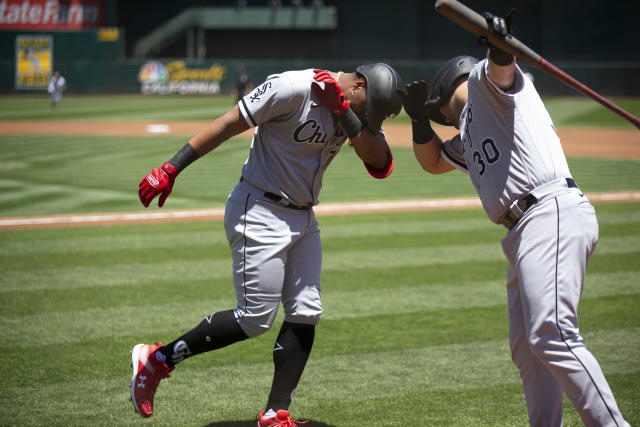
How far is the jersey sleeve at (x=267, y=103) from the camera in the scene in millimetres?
3879

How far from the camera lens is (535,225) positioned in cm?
336

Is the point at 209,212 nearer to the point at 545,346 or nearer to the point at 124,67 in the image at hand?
the point at 545,346

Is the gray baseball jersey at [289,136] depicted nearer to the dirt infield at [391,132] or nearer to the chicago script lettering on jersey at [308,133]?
the chicago script lettering on jersey at [308,133]

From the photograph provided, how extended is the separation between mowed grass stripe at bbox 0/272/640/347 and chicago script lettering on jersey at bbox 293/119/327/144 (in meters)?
2.56

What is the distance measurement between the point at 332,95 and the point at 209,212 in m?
7.84

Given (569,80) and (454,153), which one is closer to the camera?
(569,80)

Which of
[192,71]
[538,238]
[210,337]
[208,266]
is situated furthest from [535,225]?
[192,71]

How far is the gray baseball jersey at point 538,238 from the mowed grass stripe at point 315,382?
1.15 meters

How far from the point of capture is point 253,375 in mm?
5113

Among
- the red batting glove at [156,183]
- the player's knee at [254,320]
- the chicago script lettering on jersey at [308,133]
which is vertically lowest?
the player's knee at [254,320]

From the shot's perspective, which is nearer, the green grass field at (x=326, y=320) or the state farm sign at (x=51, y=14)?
the green grass field at (x=326, y=320)

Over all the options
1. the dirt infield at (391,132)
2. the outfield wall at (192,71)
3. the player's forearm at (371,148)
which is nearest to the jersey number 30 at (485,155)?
the player's forearm at (371,148)

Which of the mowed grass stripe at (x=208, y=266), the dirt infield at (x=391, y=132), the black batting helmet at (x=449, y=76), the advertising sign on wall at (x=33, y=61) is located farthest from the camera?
the advertising sign on wall at (x=33, y=61)

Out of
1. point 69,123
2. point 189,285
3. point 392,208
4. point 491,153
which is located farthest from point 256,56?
point 491,153
